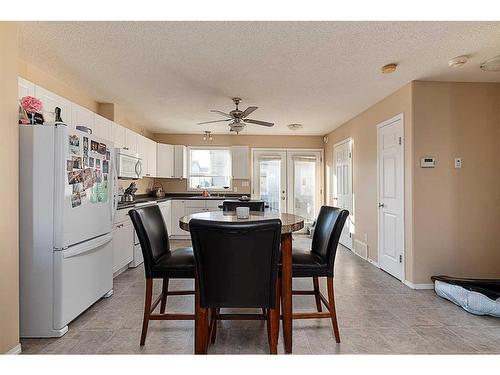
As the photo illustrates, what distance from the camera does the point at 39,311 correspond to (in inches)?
85.0

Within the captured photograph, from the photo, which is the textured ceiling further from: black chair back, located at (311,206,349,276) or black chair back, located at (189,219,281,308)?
black chair back, located at (189,219,281,308)

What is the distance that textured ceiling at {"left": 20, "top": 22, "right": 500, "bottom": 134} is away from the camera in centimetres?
227

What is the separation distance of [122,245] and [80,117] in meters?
1.56

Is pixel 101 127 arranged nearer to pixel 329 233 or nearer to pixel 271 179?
pixel 329 233

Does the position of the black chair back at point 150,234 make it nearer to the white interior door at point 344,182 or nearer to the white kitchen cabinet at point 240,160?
the white interior door at point 344,182

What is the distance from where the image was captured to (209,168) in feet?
22.5

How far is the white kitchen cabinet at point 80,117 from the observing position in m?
3.29

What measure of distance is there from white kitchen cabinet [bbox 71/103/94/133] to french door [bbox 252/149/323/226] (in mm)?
3829

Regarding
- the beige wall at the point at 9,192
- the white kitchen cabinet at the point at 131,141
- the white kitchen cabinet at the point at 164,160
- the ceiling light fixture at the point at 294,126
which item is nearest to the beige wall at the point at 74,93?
the white kitchen cabinet at the point at 131,141

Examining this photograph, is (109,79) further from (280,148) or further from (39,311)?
(280,148)

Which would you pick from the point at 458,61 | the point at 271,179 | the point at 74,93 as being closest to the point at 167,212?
the point at 271,179

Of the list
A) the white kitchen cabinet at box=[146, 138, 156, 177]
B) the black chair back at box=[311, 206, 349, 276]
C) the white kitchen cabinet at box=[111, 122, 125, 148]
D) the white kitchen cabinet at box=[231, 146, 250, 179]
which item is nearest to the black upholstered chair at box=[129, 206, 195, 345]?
the black chair back at box=[311, 206, 349, 276]

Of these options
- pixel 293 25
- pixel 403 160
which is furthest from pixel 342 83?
pixel 293 25

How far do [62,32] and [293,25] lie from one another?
1.77 metres
